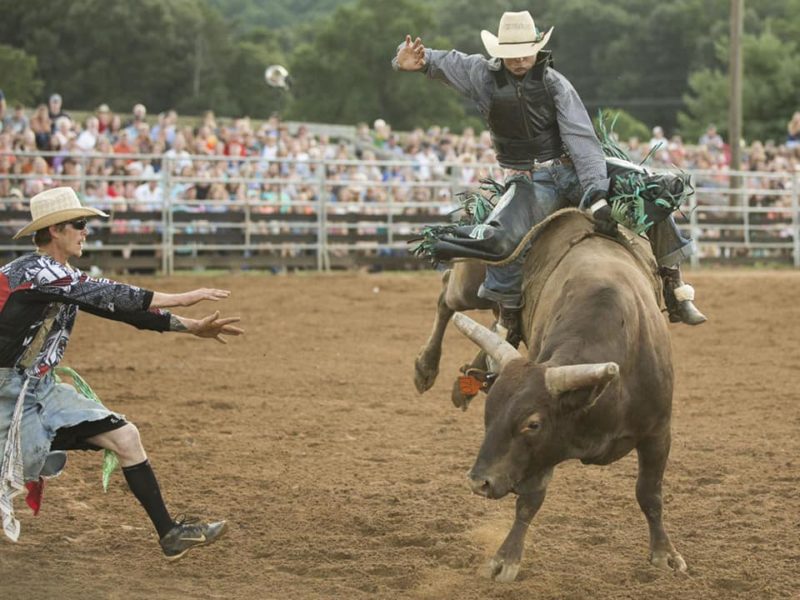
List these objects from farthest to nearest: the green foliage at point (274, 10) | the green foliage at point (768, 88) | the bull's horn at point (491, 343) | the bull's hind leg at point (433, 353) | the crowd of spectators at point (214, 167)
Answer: the green foliage at point (274, 10)
the green foliage at point (768, 88)
the crowd of spectators at point (214, 167)
the bull's hind leg at point (433, 353)
the bull's horn at point (491, 343)

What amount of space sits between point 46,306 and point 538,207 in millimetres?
2713

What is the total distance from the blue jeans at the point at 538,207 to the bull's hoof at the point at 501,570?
5.38ft

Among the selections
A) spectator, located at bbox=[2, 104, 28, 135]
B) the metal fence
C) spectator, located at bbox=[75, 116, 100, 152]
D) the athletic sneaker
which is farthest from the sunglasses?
spectator, located at bbox=[2, 104, 28, 135]

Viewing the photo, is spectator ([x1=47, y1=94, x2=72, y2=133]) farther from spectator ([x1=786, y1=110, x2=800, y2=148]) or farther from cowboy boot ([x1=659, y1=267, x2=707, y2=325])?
spectator ([x1=786, y1=110, x2=800, y2=148])

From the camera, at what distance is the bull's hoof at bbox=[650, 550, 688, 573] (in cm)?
538

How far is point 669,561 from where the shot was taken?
5418 millimetres

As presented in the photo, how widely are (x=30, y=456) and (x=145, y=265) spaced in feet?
41.9

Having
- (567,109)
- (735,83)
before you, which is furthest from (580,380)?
(735,83)

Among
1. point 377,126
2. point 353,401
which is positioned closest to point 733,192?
point 377,126

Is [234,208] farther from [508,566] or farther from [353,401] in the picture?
[508,566]

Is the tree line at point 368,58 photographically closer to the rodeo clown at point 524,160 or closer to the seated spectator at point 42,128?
the seated spectator at point 42,128

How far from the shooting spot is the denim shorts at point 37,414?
16.5 feet

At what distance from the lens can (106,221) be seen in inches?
682

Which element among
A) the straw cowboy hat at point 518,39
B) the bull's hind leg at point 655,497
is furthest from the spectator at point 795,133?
the bull's hind leg at point 655,497
